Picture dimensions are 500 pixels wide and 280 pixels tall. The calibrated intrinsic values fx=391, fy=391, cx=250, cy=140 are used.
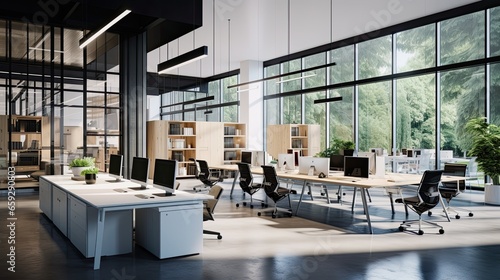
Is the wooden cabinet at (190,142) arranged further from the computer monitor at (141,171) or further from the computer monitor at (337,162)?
the computer monitor at (141,171)

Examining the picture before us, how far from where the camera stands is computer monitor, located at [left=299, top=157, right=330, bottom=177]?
7.79 metres

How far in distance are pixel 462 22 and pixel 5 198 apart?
12315 mm

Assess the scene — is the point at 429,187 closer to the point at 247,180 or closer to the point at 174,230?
the point at 247,180

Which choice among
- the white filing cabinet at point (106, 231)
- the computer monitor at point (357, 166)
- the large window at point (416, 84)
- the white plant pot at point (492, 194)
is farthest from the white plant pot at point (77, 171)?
the white plant pot at point (492, 194)

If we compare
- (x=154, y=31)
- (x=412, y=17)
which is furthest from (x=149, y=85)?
(x=412, y=17)

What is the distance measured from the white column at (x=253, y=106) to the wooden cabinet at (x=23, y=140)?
8.14 metres

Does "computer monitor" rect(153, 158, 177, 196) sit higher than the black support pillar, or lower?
lower

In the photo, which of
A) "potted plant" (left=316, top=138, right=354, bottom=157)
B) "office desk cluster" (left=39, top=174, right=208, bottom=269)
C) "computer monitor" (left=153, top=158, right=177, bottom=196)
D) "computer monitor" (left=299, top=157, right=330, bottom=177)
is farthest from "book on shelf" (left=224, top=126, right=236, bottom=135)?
"computer monitor" (left=153, top=158, right=177, bottom=196)

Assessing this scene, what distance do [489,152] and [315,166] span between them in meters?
4.09

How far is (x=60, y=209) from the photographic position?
600cm

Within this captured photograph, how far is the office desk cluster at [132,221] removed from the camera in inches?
177

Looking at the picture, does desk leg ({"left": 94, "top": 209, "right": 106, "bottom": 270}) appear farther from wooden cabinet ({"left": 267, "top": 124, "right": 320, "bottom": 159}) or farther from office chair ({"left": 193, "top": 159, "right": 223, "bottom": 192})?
wooden cabinet ({"left": 267, "top": 124, "right": 320, "bottom": 159})

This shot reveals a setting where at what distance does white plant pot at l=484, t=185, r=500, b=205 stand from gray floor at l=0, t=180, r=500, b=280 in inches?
66.5

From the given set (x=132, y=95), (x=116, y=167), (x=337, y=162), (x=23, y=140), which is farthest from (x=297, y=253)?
(x=23, y=140)
